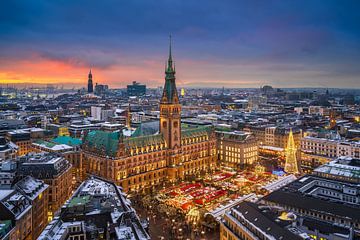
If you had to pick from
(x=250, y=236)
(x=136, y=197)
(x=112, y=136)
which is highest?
(x=112, y=136)

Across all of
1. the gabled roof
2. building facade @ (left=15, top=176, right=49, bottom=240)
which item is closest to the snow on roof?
building facade @ (left=15, top=176, right=49, bottom=240)

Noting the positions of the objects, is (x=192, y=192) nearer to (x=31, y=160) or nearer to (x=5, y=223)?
(x=31, y=160)

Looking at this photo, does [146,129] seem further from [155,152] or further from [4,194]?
[4,194]

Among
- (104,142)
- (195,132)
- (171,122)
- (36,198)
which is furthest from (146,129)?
(36,198)

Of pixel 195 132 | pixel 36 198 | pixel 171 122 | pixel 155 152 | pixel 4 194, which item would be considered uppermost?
pixel 171 122

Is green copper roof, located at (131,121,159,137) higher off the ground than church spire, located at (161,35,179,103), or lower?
lower

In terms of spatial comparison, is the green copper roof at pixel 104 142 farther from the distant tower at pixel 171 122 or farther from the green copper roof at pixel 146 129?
the distant tower at pixel 171 122

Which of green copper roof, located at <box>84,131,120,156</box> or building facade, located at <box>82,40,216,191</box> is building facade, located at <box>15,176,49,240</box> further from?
green copper roof, located at <box>84,131,120,156</box>

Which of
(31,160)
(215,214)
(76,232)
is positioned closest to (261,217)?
(215,214)
